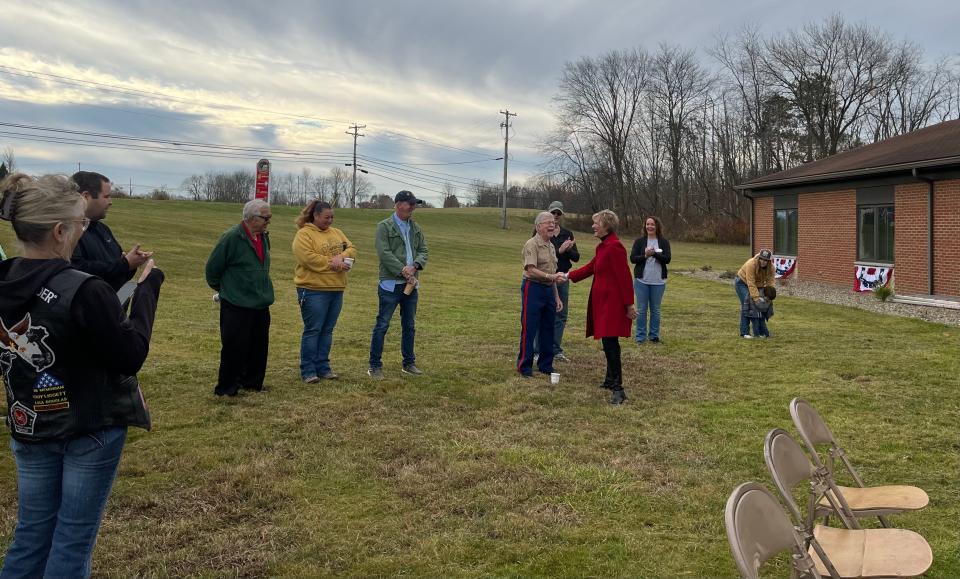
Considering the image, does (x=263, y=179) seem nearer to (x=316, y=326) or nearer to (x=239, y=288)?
(x=239, y=288)

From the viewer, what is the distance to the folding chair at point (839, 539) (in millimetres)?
2840

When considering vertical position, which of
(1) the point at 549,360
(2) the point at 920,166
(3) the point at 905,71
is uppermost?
(3) the point at 905,71

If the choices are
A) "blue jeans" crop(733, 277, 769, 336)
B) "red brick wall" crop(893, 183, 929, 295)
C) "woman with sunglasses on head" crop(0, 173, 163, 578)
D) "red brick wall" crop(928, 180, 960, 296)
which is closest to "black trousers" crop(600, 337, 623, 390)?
"blue jeans" crop(733, 277, 769, 336)

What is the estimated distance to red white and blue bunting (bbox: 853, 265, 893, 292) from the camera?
18812mm

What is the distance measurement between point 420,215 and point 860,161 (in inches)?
1912

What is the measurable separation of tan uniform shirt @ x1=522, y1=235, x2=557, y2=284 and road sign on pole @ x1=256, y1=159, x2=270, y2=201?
109 inches

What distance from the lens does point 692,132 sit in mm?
60406

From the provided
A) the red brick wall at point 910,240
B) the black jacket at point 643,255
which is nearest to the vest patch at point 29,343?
the black jacket at point 643,255

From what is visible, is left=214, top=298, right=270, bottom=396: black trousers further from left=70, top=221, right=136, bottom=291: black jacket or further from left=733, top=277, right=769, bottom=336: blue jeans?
left=733, top=277, right=769, bottom=336: blue jeans

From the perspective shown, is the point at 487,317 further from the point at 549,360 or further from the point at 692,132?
the point at 692,132

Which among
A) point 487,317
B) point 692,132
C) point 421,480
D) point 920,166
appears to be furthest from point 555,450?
point 692,132

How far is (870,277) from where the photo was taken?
767 inches

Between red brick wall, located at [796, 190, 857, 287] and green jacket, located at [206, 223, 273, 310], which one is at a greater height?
red brick wall, located at [796, 190, 857, 287]

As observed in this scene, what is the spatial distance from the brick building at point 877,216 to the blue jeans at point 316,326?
45.8 feet
